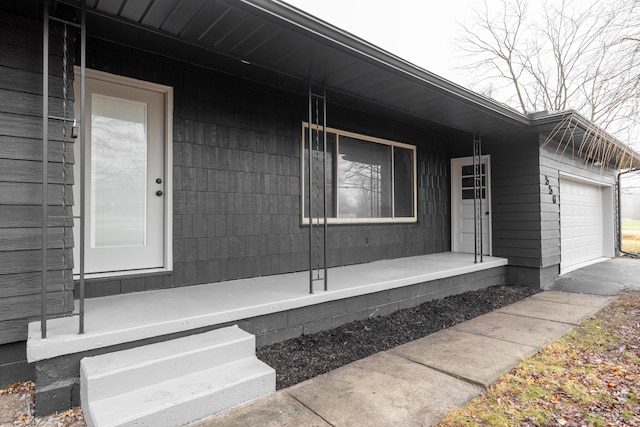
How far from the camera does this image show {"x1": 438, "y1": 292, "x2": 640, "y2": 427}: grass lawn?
202cm

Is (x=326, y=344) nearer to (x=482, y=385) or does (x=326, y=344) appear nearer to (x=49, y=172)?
(x=482, y=385)

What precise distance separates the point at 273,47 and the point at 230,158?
4.39 feet

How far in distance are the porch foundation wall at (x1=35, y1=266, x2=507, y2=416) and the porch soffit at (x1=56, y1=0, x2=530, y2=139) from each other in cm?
216

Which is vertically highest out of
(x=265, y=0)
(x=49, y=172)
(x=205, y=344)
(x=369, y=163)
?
(x=265, y=0)

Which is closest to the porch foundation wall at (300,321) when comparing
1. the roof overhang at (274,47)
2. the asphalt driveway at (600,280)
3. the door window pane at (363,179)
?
the asphalt driveway at (600,280)

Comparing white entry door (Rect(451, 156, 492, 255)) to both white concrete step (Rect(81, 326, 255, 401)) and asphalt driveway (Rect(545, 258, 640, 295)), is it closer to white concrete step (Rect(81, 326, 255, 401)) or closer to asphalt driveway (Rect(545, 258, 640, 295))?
asphalt driveway (Rect(545, 258, 640, 295))

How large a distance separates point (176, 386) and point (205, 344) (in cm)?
32

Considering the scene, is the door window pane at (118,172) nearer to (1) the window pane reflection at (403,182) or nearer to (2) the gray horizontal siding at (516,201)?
(1) the window pane reflection at (403,182)

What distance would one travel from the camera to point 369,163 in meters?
5.43

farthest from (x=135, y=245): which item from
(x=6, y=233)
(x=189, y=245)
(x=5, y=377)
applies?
(x=5, y=377)

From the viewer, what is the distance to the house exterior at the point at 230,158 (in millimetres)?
2348

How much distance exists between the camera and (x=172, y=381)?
2.08m

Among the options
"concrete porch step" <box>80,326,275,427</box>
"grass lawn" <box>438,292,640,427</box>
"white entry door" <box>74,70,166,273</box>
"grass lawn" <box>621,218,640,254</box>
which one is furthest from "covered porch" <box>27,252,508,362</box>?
"grass lawn" <box>621,218,640,254</box>

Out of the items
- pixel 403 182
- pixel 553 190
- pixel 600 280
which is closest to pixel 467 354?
pixel 403 182
